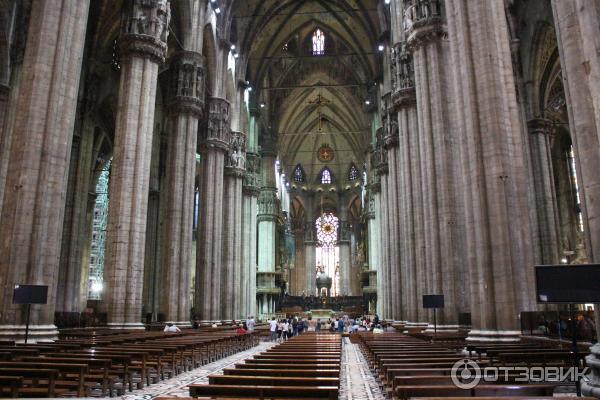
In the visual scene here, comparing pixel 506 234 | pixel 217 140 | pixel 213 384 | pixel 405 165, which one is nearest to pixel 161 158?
pixel 217 140

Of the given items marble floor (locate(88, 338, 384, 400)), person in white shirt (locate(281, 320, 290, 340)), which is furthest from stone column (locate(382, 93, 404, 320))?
marble floor (locate(88, 338, 384, 400))

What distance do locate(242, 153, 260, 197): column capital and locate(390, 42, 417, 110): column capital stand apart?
2121cm

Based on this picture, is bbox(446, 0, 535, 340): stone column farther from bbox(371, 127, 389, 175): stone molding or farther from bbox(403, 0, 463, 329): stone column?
bbox(371, 127, 389, 175): stone molding

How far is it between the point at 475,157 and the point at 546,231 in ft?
44.3

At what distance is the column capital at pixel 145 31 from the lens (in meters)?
19.8

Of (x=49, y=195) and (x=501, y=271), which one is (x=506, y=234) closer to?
(x=501, y=271)

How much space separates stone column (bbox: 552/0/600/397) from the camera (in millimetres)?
6277

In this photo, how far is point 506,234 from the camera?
1222cm

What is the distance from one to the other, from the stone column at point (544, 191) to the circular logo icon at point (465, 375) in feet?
62.5

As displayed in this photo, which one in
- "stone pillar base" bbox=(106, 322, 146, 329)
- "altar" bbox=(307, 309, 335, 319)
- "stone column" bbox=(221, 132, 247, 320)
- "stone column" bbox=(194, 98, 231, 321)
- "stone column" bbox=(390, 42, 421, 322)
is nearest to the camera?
"stone pillar base" bbox=(106, 322, 146, 329)

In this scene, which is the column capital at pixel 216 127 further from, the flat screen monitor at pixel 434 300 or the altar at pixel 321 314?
the altar at pixel 321 314

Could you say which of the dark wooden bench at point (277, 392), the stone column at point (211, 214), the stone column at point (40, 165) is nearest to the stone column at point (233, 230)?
the stone column at point (211, 214)

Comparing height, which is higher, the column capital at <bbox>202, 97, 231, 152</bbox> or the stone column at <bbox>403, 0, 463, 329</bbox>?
the column capital at <bbox>202, 97, 231, 152</bbox>

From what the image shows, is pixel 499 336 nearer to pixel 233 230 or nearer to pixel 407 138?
pixel 407 138
